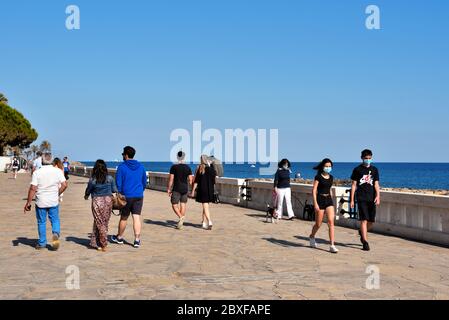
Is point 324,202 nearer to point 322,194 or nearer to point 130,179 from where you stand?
point 322,194

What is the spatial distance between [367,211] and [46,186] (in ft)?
19.9

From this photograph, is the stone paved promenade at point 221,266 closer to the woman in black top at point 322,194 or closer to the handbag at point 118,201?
the woman in black top at point 322,194

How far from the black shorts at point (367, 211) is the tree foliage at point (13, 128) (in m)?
83.8

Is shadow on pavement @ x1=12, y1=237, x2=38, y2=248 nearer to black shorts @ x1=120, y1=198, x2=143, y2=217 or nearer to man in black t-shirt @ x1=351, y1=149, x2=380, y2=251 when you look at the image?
black shorts @ x1=120, y1=198, x2=143, y2=217

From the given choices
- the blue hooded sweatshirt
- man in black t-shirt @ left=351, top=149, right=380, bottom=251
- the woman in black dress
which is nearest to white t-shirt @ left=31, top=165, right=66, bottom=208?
the blue hooded sweatshirt

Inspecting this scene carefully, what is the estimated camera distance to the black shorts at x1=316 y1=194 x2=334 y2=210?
1095 cm

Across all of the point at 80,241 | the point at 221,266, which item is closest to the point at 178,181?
the point at 80,241

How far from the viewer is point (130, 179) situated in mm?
11211

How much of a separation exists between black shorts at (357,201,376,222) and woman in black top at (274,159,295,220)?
5071 mm

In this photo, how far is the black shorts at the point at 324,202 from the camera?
35.9 ft

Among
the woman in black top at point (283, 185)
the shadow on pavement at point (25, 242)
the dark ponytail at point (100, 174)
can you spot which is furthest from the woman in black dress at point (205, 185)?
the shadow on pavement at point (25, 242)

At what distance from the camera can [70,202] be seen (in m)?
23.3

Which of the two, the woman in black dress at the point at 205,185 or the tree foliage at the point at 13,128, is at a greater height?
the tree foliage at the point at 13,128
